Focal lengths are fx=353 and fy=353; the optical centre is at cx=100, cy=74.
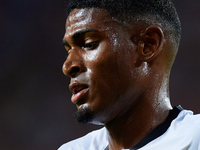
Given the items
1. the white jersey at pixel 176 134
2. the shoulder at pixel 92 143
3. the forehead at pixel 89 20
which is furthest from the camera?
the shoulder at pixel 92 143

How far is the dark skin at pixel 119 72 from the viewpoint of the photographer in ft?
3.83

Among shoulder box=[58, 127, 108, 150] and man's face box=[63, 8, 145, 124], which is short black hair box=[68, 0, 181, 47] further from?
shoulder box=[58, 127, 108, 150]

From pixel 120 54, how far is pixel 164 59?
183 millimetres

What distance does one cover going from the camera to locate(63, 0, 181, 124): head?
45.9 inches

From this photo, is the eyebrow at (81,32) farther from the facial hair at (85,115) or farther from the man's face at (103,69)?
the facial hair at (85,115)

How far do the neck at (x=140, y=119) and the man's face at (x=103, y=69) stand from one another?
0.09ft

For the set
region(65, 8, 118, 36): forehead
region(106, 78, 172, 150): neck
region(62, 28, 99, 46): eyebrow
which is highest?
region(65, 8, 118, 36): forehead

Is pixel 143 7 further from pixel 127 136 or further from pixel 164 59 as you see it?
pixel 127 136

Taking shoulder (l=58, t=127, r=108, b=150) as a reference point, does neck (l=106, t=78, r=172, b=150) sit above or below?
above

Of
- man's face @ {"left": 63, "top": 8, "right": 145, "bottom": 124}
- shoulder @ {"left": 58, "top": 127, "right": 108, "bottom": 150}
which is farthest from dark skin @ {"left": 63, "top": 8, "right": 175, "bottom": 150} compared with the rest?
shoulder @ {"left": 58, "top": 127, "right": 108, "bottom": 150}

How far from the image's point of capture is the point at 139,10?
4.07 ft

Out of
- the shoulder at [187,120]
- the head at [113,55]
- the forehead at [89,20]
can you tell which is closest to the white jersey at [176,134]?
the shoulder at [187,120]

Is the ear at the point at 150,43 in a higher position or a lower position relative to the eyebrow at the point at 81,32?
lower

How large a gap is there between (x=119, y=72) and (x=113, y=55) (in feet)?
0.20
